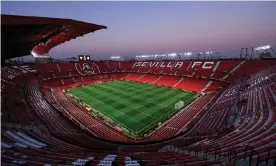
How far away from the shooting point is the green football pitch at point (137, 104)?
23.5 meters

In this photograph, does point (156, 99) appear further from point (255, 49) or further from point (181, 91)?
point (255, 49)

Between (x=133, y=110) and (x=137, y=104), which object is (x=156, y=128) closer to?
(x=133, y=110)

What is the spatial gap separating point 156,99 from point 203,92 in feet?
30.7

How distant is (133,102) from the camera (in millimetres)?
31438

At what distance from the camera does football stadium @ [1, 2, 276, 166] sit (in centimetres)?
850

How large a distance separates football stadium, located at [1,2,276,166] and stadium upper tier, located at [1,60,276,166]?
0.08 m

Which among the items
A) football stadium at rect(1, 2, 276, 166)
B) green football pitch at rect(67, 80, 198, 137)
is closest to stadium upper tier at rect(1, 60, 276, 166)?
football stadium at rect(1, 2, 276, 166)

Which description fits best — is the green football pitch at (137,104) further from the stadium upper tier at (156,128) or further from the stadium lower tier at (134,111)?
the stadium upper tier at (156,128)

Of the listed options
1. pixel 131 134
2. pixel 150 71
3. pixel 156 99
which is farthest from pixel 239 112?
pixel 150 71

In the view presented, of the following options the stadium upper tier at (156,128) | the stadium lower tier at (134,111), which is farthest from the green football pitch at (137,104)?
the stadium upper tier at (156,128)

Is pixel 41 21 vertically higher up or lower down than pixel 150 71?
higher up

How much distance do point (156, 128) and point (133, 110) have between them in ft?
20.6

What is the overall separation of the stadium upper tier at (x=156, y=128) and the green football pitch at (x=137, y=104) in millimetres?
1349

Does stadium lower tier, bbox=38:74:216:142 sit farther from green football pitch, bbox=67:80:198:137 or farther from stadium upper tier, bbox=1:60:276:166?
stadium upper tier, bbox=1:60:276:166
